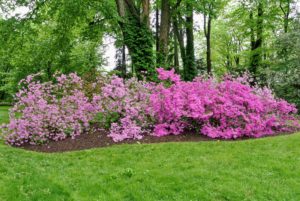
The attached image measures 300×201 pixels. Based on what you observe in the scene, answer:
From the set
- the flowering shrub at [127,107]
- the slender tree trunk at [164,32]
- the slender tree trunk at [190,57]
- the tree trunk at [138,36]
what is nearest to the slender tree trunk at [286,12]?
the slender tree trunk at [190,57]

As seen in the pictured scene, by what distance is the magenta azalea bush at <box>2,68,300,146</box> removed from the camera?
22.8 ft

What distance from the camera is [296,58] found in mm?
12242

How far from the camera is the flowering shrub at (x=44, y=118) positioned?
6848 mm

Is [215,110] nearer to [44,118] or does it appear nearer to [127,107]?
[127,107]

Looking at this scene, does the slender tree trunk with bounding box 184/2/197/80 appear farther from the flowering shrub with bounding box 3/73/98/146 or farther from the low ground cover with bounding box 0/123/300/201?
the low ground cover with bounding box 0/123/300/201

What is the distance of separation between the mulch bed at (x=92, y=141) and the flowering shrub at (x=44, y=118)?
0.24 meters

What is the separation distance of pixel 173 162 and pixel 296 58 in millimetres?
9554

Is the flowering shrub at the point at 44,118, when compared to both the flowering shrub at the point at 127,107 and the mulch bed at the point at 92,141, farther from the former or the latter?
the flowering shrub at the point at 127,107

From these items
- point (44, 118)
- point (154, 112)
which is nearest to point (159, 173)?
point (154, 112)

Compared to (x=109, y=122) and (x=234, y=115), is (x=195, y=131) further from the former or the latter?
(x=109, y=122)

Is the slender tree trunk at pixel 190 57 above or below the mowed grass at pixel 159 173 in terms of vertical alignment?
above

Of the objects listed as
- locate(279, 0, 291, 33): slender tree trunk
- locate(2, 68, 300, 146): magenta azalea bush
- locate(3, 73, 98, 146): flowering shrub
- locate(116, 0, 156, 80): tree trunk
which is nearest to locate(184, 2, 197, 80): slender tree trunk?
locate(279, 0, 291, 33): slender tree trunk

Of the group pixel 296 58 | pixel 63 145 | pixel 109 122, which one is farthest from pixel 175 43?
pixel 63 145

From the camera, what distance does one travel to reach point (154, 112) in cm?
725
